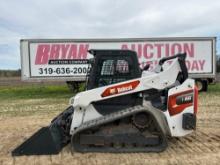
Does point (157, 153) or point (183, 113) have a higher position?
point (183, 113)

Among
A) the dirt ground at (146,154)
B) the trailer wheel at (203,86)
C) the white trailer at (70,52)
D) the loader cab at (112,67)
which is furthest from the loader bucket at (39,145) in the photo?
the trailer wheel at (203,86)

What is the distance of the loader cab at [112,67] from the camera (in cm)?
767

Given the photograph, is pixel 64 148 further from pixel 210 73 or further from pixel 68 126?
pixel 210 73

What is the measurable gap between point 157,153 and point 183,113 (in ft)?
3.24

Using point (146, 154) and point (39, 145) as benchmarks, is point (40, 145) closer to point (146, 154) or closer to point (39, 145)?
point (39, 145)

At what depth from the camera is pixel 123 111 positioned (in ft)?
24.0

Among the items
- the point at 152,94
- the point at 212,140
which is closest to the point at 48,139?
the point at 152,94

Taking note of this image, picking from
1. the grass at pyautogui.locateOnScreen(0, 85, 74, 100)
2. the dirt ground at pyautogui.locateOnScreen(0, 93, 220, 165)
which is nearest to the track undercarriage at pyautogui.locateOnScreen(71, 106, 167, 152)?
the dirt ground at pyautogui.locateOnScreen(0, 93, 220, 165)

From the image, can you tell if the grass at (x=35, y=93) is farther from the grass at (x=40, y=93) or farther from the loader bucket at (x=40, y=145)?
the loader bucket at (x=40, y=145)

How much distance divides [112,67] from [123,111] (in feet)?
3.23

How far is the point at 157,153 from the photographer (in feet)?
23.9

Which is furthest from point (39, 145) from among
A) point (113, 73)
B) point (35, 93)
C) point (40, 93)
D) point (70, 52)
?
point (35, 93)

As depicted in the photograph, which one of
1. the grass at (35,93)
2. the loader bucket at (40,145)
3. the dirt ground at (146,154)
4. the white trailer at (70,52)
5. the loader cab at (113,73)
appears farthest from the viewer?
the grass at (35,93)

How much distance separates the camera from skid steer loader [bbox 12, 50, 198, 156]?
7312 millimetres
